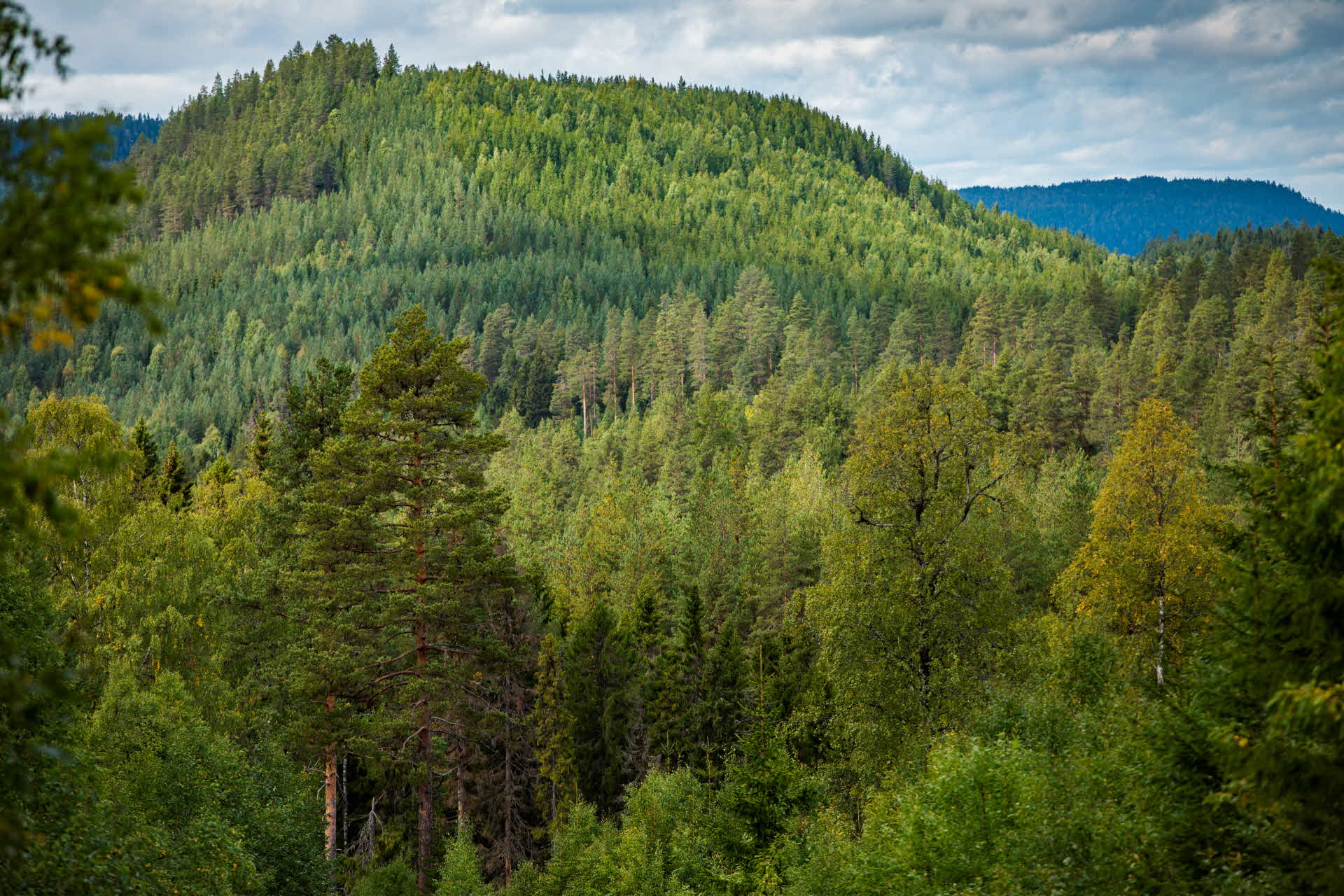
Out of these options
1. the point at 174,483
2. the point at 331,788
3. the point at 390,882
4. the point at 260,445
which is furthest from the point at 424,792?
the point at 174,483

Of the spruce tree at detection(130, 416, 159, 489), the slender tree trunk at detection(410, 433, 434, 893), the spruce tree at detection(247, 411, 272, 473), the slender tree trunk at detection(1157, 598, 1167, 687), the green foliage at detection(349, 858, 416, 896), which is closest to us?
the slender tree trunk at detection(1157, 598, 1167, 687)

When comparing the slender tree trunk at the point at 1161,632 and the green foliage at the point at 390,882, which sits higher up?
the slender tree trunk at the point at 1161,632

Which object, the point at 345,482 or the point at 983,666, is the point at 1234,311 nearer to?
the point at 983,666

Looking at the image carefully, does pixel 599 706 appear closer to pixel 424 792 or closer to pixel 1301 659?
pixel 424 792

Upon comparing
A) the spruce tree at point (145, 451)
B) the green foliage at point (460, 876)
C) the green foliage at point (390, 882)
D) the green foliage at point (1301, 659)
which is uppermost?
the green foliage at point (1301, 659)

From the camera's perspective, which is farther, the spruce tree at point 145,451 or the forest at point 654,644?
the spruce tree at point 145,451

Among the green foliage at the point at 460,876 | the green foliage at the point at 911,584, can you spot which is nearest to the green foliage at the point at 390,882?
the green foliage at the point at 460,876

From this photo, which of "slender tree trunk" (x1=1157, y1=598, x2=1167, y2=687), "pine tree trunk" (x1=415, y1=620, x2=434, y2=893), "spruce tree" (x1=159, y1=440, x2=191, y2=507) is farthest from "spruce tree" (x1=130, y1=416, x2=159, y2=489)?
"slender tree trunk" (x1=1157, y1=598, x2=1167, y2=687)

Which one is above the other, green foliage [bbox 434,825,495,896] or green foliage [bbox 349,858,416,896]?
green foliage [bbox 434,825,495,896]

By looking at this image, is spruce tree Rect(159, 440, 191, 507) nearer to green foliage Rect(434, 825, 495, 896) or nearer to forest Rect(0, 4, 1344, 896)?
forest Rect(0, 4, 1344, 896)

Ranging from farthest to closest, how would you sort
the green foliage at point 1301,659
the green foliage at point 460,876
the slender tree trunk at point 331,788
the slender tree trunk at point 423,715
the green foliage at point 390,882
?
the slender tree trunk at point 331,788
the slender tree trunk at point 423,715
the green foliage at point 390,882
the green foliage at point 460,876
the green foliage at point 1301,659

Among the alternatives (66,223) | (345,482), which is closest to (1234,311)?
(345,482)

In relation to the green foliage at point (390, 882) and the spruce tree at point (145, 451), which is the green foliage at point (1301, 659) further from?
the spruce tree at point (145, 451)

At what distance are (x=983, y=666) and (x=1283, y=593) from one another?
13.8m
